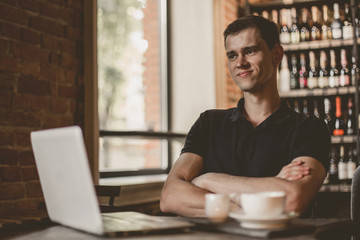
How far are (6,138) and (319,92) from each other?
2.70 meters

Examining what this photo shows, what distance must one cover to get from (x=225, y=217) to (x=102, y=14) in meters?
2.38

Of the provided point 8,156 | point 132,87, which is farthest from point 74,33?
point 132,87

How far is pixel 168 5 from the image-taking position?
13.7 ft

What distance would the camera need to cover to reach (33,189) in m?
2.29

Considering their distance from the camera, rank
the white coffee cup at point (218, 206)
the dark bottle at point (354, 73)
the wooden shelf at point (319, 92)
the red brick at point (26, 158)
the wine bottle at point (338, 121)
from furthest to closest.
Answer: the wine bottle at point (338, 121)
the wooden shelf at point (319, 92)
the dark bottle at point (354, 73)
the red brick at point (26, 158)
the white coffee cup at point (218, 206)

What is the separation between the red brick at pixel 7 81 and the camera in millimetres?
2135

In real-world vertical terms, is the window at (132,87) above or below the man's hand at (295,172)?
above

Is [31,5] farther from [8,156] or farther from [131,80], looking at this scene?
[131,80]

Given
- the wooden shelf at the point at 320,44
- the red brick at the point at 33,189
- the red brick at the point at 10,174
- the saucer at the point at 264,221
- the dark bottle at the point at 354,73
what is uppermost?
the wooden shelf at the point at 320,44

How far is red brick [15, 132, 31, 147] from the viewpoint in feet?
7.25

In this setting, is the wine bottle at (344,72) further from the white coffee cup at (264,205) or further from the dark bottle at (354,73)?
the white coffee cup at (264,205)

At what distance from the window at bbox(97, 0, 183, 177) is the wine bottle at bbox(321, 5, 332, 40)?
56.7 inches

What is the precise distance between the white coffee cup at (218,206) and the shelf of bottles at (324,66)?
2.78m

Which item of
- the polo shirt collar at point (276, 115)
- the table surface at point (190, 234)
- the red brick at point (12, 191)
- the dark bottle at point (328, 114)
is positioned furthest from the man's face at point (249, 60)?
the dark bottle at point (328, 114)
